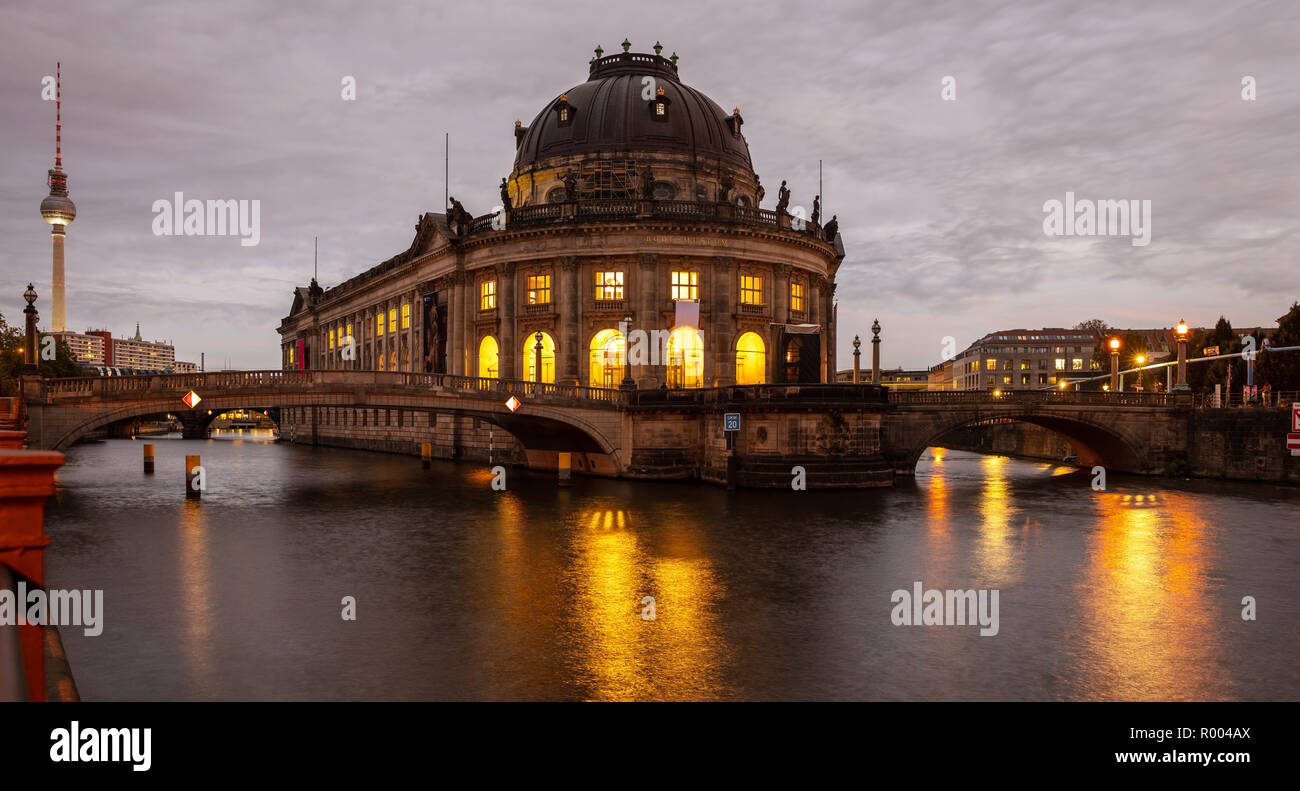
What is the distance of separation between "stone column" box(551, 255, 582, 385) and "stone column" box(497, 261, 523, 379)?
4117 millimetres

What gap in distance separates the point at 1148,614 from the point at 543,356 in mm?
42159

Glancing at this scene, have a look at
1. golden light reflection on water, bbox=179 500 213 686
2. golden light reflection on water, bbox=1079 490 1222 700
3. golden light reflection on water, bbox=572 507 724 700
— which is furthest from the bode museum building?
golden light reflection on water, bbox=1079 490 1222 700

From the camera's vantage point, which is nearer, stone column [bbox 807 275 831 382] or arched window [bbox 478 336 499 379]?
arched window [bbox 478 336 499 379]

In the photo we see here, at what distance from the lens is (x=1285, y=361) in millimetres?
63469

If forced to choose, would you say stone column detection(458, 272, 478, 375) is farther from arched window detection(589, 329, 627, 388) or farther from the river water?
the river water

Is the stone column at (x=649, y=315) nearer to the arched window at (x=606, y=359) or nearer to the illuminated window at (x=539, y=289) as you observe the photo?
the arched window at (x=606, y=359)

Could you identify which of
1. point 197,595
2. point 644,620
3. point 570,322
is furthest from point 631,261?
point 644,620

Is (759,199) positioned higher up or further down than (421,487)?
higher up

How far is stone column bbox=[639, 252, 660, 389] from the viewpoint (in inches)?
1986

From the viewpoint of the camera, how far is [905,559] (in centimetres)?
2220
